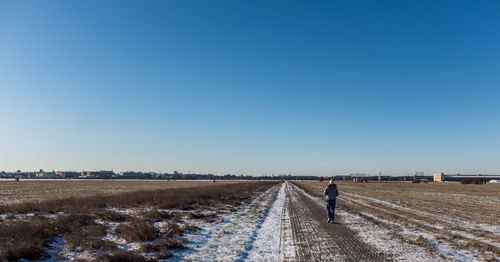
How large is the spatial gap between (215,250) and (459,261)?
6878 mm

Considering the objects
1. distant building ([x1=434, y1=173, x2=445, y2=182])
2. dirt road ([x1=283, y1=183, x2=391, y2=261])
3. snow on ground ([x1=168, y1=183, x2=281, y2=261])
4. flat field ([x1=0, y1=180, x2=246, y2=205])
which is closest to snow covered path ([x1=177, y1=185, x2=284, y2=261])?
snow on ground ([x1=168, y1=183, x2=281, y2=261])

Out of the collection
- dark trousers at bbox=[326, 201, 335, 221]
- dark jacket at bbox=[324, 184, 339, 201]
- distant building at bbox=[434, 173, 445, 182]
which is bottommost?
distant building at bbox=[434, 173, 445, 182]

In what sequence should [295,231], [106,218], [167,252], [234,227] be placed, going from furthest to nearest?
[106,218], [234,227], [295,231], [167,252]

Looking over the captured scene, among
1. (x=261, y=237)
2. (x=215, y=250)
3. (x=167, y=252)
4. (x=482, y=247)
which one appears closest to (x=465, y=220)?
(x=482, y=247)

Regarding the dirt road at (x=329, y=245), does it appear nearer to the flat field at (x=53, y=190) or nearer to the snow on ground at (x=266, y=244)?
the snow on ground at (x=266, y=244)

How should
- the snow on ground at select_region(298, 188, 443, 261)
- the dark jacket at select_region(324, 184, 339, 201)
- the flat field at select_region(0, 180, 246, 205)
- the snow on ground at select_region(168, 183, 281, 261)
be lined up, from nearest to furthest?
the snow on ground at select_region(298, 188, 443, 261), the snow on ground at select_region(168, 183, 281, 261), the dark jacket at select_region(324, 184, 339, 201), the flat field at select_region(0, 180, 246, 205)

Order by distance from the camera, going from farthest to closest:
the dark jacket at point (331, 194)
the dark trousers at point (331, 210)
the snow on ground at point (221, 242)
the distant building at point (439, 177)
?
the distant building at point (439, 177) → the dark trousers at point (331, 210) → the dark jacket at point (331, 194) → the snow on ground at point (221, 242)

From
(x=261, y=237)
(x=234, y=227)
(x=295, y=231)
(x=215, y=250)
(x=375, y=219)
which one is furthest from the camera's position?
(x=375, y=219)

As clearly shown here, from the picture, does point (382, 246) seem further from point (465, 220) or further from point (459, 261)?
point (465, 220)

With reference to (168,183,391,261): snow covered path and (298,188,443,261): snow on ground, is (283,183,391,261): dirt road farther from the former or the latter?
(298,188,443,261): snow on ground

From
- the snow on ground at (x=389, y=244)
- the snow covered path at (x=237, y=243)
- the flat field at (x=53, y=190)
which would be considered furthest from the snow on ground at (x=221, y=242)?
the flat field at (x=53, y=190)

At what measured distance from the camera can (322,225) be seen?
48.2 feet

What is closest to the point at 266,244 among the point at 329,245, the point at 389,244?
the point at 329,245

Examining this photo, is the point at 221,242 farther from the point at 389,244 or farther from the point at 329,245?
the point at 389,244
